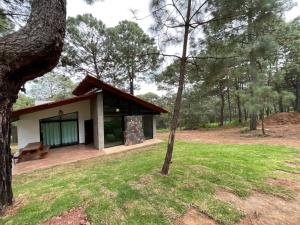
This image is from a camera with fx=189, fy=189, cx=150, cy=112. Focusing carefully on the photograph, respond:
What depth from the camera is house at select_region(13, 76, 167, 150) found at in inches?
353

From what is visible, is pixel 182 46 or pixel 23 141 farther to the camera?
pixel 23 141

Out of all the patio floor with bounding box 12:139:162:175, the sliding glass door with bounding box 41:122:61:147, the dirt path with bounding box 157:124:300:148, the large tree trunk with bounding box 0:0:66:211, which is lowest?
the patio floor with bounding box 12:139:162:175

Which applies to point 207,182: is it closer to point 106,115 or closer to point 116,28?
point 106,115

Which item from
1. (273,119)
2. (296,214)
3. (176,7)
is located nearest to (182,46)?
(176,7)

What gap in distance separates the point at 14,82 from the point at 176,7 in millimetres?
3633

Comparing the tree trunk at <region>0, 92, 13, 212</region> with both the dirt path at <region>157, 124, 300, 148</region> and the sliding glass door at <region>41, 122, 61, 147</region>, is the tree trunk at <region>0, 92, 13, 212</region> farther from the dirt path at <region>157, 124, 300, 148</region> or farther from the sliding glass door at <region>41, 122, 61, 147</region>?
the dirt path at <region>157, 124, 300, 148</region>

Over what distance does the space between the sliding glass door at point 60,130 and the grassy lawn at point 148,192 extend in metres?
4.24

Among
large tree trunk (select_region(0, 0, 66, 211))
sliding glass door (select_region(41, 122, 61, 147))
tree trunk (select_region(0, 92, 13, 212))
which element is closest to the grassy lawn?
tree trunk (select_region(0, 92, 13, 212))

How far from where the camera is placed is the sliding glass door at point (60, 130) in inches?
374

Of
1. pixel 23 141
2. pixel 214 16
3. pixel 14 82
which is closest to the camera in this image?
pixel 14 82

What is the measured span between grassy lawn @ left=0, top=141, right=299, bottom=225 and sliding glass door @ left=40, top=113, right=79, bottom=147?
4.24 metres

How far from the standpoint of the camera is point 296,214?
302 centimetres

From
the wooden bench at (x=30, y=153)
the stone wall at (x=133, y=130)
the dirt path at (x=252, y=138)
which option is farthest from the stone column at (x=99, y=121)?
the dirt path at (x=252, y=138)

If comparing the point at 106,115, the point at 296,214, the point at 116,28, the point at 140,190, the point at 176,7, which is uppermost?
the point at 116,28
